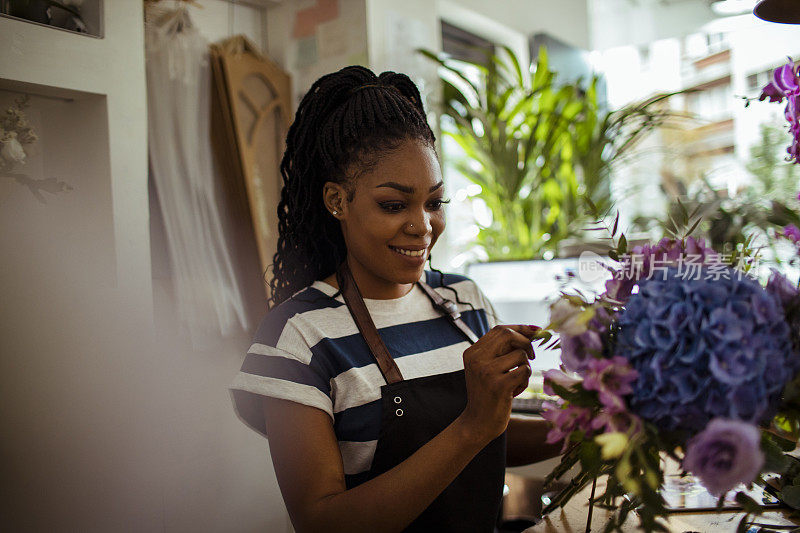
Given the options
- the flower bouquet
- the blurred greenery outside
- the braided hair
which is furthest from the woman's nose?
the blurred greenery outside

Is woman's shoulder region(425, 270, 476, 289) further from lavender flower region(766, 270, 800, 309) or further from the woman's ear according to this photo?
lavender flower region(766, 270, 800, 309)

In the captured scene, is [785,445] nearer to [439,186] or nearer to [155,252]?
[439,186]

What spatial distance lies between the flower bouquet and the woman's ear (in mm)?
591

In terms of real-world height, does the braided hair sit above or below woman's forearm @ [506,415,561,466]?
above

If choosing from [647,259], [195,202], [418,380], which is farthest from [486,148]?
[647,259]

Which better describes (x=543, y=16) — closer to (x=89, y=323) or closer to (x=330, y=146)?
(x=330, y=146)

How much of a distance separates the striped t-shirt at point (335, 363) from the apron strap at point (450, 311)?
0.07 metres

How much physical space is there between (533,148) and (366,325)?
1773 millimetres

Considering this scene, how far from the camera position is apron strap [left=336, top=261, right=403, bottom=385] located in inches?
46.9

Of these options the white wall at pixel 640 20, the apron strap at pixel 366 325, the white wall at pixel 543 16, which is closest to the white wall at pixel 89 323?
the apron strap at pixel 366 325

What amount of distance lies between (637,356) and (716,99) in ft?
13.3

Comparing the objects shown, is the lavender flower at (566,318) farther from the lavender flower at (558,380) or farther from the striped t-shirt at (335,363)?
the striped t-shirt at (335,363)

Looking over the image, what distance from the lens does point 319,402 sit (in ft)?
3.56

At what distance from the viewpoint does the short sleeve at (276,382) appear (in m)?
1.08
